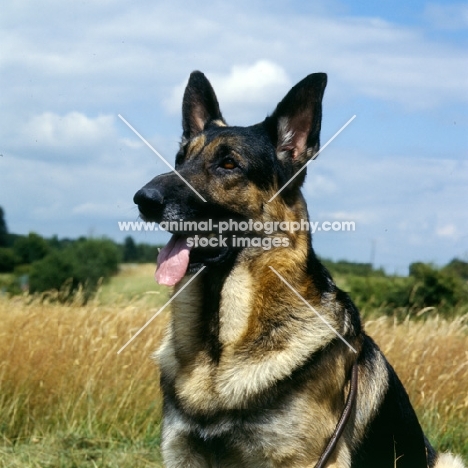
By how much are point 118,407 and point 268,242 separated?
126 inches

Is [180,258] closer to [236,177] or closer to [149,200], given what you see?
[149,200]

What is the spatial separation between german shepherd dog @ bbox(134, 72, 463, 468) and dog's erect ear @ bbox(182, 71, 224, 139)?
47cm

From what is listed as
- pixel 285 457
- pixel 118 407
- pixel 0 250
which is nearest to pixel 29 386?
pixel 118 407

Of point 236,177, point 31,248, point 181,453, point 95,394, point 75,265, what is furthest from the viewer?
point 31,248

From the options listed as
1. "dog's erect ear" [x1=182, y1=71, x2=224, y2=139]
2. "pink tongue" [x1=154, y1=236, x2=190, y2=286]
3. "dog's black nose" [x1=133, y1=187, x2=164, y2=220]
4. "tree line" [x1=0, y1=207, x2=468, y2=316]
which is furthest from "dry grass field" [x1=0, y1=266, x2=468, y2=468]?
"tree line" [x1=0, y1=207, x2=468, y2=316]

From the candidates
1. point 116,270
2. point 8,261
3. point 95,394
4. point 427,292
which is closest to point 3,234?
point 8,261

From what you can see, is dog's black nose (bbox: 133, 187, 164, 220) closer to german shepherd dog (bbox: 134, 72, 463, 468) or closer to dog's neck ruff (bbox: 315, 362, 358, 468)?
german shepherd dog (bbox: 134, 72, 463, 468)

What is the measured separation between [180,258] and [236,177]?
0.61 meters

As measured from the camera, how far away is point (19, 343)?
711 cm

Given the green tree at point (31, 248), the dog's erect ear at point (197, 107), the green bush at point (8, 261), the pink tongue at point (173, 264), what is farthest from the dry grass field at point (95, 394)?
the green bush at point (8, 261)

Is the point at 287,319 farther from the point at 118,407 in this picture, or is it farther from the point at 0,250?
the point at 0,250

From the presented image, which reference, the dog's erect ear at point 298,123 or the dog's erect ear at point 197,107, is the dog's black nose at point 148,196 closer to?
the dog's erect ear at point 298,123

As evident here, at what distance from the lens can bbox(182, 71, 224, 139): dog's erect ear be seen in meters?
4.86

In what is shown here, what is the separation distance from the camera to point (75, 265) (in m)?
22.2
